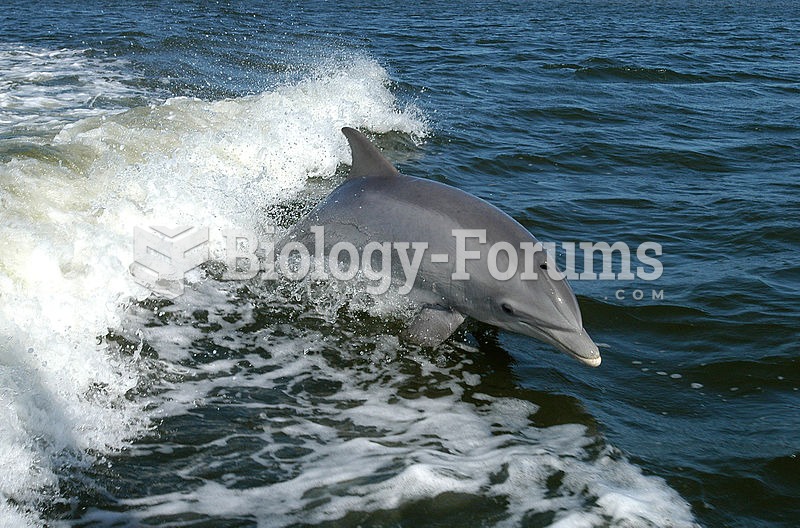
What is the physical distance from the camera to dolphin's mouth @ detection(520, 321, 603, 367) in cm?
577

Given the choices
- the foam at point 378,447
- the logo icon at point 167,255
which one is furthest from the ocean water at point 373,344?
the logo icon at point 167,255

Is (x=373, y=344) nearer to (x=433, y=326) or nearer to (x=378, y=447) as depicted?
(x=433, y=326)

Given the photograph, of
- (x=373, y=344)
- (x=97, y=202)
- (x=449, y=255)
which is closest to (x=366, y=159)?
(x=449, y=255)

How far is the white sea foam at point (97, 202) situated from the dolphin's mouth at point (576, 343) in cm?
280

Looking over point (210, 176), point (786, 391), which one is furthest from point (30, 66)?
point (786, 391)

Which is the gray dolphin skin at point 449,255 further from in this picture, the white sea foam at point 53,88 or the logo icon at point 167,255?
the white sea foam at point 53,88

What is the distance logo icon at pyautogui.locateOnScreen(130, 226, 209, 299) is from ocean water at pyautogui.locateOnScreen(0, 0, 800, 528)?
0.47ft

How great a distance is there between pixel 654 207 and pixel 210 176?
17.7ft

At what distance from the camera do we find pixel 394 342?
6629 mm

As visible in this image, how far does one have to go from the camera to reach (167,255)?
25.9ft

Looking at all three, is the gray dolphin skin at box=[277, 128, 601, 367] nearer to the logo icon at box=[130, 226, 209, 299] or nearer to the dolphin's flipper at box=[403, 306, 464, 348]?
the dolphin's flipper at box=[403, 306, 464, 348]

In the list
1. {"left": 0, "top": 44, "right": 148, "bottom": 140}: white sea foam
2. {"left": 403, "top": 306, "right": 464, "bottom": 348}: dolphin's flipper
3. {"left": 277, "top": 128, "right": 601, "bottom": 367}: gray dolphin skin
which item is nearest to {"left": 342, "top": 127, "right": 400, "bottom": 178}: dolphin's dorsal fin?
{"left": 277, "top": 128, "right": 601, "bottom": 367}: gray dolphin skin

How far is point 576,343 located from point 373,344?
64.1 inches

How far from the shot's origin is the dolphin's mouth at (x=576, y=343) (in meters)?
5.77
